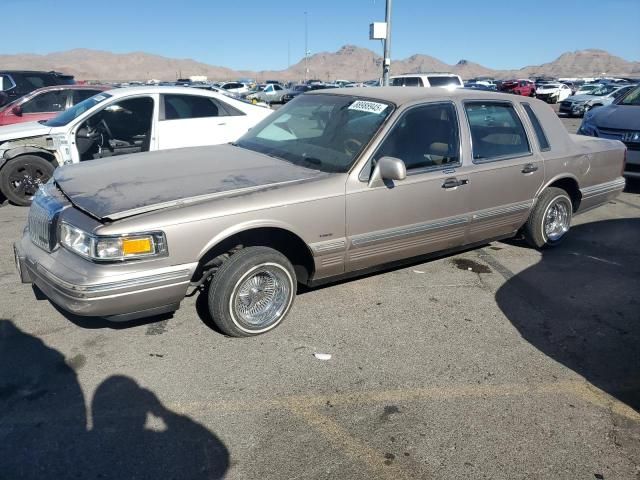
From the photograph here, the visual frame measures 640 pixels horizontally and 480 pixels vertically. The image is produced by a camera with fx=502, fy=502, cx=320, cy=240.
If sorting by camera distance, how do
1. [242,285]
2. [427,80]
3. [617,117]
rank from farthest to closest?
[427,80] → [617,117] → [242,285]

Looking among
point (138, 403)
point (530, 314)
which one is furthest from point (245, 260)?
point (530, 314)

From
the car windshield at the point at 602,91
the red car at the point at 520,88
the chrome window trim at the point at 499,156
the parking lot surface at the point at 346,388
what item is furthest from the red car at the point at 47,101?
the red car at the point at 520,88

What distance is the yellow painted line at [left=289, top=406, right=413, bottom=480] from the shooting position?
2.40 m

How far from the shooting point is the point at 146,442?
101 inches

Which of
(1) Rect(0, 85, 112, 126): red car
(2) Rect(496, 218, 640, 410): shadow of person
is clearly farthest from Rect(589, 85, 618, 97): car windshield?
(1) Rect(0, 85, 112, 126): red car

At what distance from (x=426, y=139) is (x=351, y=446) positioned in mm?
2596

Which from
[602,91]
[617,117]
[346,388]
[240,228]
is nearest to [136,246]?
[240,228]

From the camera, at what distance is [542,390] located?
3.06 m

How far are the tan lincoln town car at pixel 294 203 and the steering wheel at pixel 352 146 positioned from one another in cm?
2

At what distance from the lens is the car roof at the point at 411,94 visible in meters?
4.16

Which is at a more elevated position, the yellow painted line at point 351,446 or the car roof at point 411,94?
the car roof at point 411,94

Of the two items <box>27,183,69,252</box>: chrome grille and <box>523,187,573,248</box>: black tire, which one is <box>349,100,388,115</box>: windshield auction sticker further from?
<box>27,183,69,252</box>: chrome grille

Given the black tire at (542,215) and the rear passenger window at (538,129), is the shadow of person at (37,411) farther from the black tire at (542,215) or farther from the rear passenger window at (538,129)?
the rear passenger window at (538,129)

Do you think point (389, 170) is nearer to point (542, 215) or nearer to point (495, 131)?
point (495, 131)
